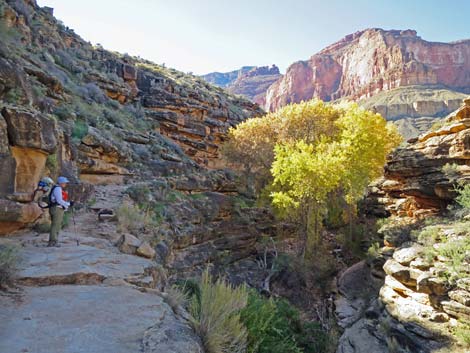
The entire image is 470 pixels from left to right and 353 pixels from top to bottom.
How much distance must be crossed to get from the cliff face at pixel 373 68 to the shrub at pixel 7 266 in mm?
87004

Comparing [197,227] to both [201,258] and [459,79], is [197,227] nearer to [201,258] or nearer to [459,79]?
[201,258]

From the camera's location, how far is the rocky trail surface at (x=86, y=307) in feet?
8.07

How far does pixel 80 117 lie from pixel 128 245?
956cm

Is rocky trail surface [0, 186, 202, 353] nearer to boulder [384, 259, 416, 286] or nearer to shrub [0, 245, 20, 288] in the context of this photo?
shrub [0, 245, 20, 288]

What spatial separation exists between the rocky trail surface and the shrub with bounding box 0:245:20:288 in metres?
0.15

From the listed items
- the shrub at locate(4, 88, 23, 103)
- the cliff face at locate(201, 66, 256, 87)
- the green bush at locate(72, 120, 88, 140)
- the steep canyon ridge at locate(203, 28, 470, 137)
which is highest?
the cliff face at locate(201, 66, 256, 87)

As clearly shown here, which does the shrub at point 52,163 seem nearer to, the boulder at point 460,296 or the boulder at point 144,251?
the boulder at point 144,251

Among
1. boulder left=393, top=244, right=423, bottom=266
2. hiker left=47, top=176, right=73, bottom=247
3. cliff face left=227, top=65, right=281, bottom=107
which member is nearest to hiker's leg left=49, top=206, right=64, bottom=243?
hiker left=47, top=176, right=73, bottom=247

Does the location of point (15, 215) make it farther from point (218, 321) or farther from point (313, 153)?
point (313, 153)

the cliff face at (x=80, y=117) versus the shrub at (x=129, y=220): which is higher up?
the cliff face at (x=80, y=117)

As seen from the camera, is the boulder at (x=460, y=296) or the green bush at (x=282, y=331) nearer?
the green bush at (x=282, y=331)

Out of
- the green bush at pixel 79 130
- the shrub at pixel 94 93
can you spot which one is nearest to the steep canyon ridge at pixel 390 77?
the shrub at pixel 94 93

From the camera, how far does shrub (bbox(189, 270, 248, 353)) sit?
9.99ft

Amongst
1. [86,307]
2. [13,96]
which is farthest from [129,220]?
[86,307]
